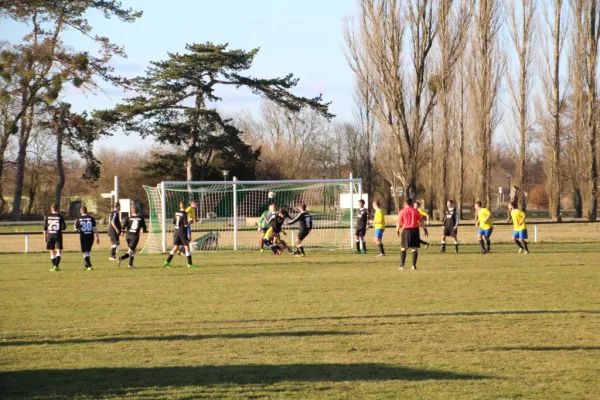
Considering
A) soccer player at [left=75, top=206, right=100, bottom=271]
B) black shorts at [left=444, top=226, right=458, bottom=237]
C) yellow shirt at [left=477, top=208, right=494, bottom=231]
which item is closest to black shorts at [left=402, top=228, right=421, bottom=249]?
yellow shirt at [left=477, top=208, right=494, bottom=231]

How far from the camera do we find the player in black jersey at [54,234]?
2108cm

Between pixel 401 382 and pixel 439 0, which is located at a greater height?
pixel 439 0

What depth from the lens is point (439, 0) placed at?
38.9 meters

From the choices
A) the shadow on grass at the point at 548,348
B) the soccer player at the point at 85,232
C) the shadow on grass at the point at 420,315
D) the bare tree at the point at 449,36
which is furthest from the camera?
the bare tree at the point at 449,36

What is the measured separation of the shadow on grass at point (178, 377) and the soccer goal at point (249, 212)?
19847mm

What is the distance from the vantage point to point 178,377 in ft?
25.7

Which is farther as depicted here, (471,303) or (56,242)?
(56,242)

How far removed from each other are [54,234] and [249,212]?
1649cm

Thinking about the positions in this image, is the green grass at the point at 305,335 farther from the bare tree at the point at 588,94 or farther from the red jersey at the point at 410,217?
the bare tree at the point at 588,94

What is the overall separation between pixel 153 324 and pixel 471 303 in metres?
5.40

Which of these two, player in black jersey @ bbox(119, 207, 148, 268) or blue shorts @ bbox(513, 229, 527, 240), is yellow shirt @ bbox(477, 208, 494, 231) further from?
player in black jersey @ bbox(119, 207, 148, 268)

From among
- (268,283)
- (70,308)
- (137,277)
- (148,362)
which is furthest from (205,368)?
(137,277)

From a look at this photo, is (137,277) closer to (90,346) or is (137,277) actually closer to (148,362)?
(90,346)

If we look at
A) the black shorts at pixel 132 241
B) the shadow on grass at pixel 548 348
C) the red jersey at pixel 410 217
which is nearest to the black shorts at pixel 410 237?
the red jersey at pixel 410 217
